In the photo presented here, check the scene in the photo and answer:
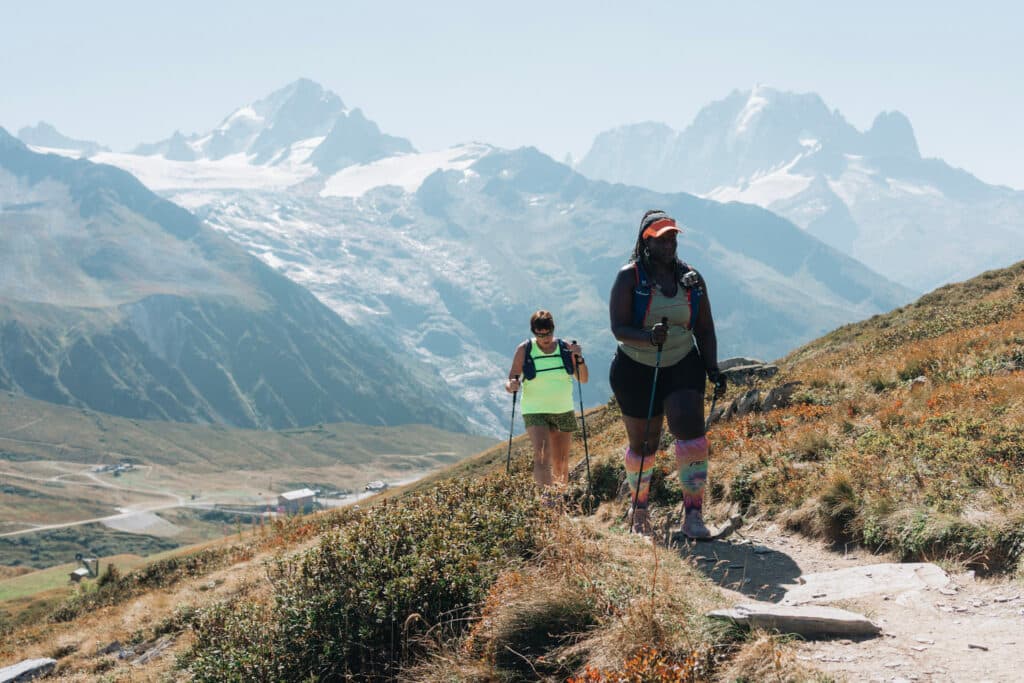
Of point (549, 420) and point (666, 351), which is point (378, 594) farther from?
point (549, 420)

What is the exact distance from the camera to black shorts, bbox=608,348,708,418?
9.02 m

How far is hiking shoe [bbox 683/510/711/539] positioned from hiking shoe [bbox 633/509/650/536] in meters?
0.45

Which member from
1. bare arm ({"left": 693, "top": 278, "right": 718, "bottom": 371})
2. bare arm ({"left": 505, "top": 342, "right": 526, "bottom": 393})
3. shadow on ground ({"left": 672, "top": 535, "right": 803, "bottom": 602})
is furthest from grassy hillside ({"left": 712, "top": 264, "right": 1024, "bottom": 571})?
bare arm ({"left": 505, "top": 342, "right": 526, "bottom": 393})

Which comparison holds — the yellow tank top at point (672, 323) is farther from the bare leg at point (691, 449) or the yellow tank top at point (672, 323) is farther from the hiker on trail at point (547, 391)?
the hiker on trail at point (547, 391)

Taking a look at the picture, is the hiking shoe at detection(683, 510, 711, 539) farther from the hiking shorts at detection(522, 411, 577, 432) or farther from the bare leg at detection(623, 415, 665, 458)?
the hiking shorts at detection(522, 411, 577, 432)

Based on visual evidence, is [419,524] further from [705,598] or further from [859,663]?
[859,663]

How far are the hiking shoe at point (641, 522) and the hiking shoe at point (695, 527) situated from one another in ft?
1.46

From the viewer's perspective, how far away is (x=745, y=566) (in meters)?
8.04

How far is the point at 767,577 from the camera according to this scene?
8273 mm

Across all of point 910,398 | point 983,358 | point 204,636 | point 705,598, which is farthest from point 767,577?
point 983,358

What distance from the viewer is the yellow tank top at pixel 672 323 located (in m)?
8.86

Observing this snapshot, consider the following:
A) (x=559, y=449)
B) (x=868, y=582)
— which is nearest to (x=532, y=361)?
(x=559, y=449)

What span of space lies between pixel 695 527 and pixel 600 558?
2.53 meters

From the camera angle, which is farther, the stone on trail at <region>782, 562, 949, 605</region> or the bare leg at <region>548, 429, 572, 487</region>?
the bare leg at <region>548, 429, 572, 487</region>
